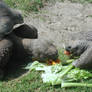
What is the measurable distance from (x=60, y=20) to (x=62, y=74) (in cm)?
197

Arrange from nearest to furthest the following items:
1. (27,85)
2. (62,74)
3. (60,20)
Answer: (27,85), (62,74), (60,20)

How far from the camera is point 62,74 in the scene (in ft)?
12.1

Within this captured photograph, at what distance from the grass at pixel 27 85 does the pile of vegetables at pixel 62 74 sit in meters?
0.06

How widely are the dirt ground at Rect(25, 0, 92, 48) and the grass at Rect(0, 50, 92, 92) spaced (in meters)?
1.07

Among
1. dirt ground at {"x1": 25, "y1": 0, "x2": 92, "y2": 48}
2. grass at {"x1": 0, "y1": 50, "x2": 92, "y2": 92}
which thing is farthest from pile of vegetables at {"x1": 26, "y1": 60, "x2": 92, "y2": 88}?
dirt ground at {"x1": 25, "y1": 0, "x2": 92, "y2": 48}

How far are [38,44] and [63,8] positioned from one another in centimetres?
224

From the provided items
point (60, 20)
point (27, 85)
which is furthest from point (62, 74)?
point (60, 20)

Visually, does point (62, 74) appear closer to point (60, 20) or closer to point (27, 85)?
point (27, 85)

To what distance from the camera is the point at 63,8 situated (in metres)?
5.86

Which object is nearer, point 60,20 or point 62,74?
point 62,74

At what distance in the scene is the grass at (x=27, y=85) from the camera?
347 cm

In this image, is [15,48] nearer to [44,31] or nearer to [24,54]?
[24,54]

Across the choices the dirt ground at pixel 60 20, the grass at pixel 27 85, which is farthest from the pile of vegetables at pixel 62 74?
the dirt ground at pixel 60 20

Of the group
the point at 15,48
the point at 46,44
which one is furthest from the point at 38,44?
the point at 15,48
